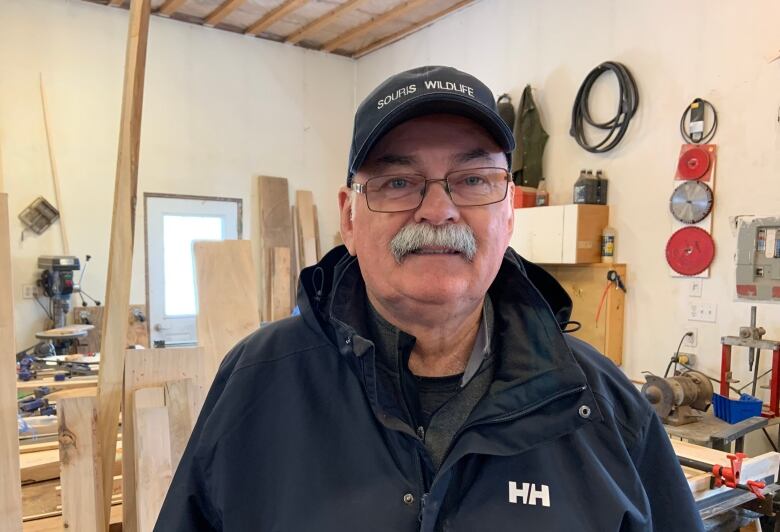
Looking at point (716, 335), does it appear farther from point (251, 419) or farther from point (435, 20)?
point (435, 20)

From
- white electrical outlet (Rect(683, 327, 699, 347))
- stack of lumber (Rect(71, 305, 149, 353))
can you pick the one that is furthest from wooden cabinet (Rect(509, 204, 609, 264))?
stack of lumber (Rect(71, 305, 149, 353))

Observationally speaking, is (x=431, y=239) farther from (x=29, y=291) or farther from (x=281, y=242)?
(x=281, y=242)

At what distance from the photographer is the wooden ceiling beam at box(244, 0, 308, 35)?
478 cm

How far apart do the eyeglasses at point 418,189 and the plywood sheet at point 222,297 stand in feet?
4.82

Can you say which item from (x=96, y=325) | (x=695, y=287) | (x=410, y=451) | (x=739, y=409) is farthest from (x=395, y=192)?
(x=96, y=325)

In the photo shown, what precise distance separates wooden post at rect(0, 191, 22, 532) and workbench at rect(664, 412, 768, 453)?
8.11ft

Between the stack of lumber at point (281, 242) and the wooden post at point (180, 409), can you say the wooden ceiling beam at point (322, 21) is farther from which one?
the wooden post at point (180, 409)

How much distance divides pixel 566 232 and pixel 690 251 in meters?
0.74

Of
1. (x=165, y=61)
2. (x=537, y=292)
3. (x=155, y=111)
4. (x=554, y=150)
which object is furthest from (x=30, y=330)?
(x=537, y=292)

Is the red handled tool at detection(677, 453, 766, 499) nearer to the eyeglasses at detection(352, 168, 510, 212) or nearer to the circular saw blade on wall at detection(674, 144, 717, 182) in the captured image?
the eyeglasses at detection(352, 168, 510, 212)

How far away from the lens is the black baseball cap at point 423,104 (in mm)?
1001

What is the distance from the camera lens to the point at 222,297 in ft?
7.70

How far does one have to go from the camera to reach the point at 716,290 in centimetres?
322

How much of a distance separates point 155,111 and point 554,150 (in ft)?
11.4
